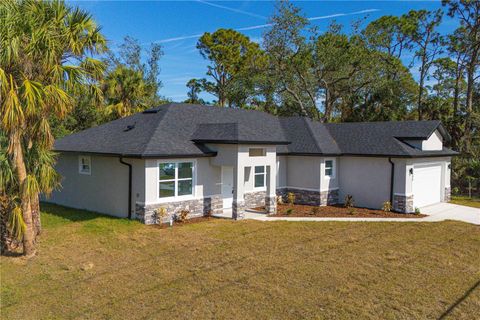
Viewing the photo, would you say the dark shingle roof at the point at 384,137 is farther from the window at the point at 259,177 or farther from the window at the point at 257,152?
the window at the point at 257,152

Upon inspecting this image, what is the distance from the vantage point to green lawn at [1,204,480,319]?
6840 mm

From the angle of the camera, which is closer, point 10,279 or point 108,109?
point 10,279

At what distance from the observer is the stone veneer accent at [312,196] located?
60.7 ft

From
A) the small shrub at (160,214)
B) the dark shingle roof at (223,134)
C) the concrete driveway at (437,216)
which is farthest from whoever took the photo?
the concrete driveway at (437,216)

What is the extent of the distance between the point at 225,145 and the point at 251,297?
8445mm

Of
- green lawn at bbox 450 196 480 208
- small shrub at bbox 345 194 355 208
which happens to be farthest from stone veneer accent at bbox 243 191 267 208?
green lawn at bbox 450 196 480 208

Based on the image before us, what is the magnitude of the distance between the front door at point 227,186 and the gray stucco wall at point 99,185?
3984 millimetres

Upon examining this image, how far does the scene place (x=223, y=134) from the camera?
15250 mm

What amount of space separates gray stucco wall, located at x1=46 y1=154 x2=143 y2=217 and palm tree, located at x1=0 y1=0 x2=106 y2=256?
3.91 metres

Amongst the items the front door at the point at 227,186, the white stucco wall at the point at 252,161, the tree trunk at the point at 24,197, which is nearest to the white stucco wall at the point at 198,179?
the front door at the point at 227,186

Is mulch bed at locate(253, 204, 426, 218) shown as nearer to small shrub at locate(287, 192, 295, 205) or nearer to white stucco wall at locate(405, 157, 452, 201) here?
small shrub at locate(287, 192, 295, 205)

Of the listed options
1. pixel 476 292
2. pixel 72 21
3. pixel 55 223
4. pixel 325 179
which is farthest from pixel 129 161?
pixel 476 292

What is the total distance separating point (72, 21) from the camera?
983 cm

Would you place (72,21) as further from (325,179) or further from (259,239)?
(325,179)
